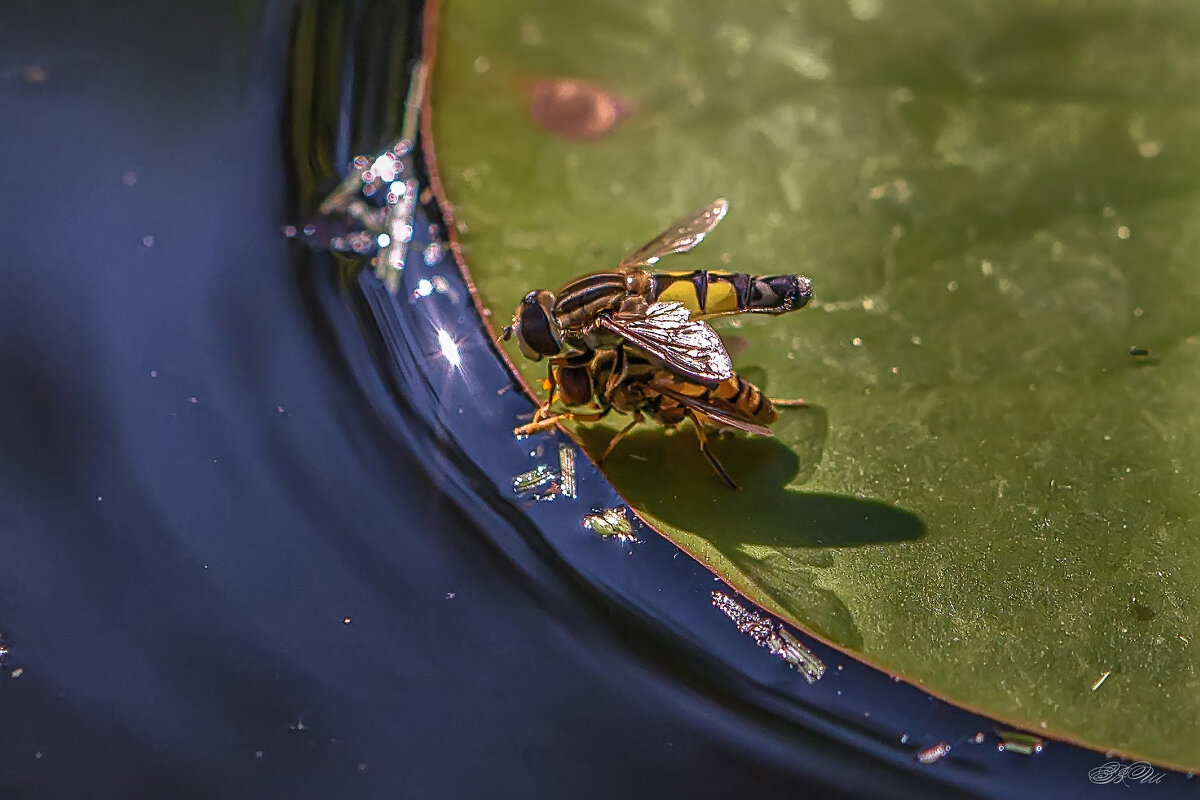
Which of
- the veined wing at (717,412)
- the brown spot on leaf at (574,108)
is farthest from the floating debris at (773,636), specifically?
the brown spot on leaf at (574,108)

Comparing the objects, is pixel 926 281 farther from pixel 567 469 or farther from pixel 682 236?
pixel 567 469

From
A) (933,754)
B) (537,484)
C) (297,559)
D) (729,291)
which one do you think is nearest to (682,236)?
(729,291)

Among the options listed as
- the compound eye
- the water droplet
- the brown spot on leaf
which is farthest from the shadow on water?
the brown spot on leaf

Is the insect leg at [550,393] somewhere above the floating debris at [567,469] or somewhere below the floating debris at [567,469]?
above

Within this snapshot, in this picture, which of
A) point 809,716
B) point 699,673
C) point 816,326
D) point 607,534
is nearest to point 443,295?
point 607,534

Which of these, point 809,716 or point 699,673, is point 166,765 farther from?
point 809,716

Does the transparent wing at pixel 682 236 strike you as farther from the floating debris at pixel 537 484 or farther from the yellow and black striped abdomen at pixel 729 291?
the floating debris at pixel 537 484

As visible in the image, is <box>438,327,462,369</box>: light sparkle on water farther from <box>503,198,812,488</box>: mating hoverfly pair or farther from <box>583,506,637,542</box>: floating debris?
<box>583,506,637,542</box>: floating debris
